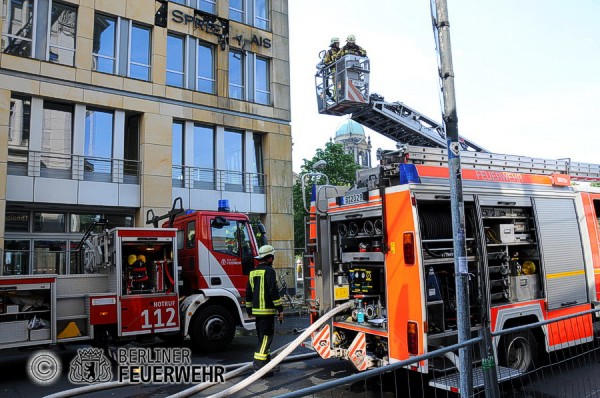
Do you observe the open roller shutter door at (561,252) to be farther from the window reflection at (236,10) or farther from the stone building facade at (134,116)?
the window reflection at (236,10)

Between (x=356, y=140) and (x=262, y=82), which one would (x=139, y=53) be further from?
(x=356, y=140)

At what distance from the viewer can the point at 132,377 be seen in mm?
6570

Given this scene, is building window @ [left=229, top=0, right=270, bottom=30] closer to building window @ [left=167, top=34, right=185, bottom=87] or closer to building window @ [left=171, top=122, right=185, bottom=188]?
building window @ [left=167, top=34, right=185, bottom=87]

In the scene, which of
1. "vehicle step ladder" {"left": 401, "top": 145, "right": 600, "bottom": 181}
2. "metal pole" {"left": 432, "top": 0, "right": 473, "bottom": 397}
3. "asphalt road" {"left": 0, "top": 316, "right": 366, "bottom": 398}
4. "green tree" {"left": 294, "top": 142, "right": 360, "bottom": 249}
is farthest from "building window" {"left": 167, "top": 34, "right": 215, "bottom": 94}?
"metal pole" {"left": 432, "top": 0, "right": 473, "bottom": 397}

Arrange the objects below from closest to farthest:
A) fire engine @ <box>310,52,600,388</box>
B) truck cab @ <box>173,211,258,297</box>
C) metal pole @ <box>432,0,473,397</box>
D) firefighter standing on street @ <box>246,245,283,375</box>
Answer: metal pole @ <box>432,0,473,397</box> < fire engine @ <box>310,52,600,388</box> < firefighter standing on street @ <box>246,245,283,375</box> < truck cab @ <box>173,211,258,297</box>

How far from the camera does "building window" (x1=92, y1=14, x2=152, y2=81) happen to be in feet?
50.4

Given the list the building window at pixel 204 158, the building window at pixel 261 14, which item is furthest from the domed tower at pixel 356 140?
the building window at pixel 204 158

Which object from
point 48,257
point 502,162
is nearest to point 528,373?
point 502,162

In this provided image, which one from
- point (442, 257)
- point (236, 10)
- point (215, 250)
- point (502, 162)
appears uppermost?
point (236, 10)

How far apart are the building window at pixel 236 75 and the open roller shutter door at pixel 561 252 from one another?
545 inches

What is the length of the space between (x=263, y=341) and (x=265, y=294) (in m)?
0.66

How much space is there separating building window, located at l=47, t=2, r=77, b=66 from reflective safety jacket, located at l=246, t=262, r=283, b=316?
11.4 meters

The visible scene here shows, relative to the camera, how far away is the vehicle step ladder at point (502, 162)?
567cm

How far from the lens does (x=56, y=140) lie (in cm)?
1419
